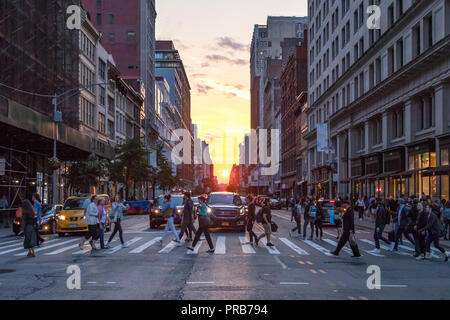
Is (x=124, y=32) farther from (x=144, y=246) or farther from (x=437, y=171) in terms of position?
(x=144, y=246)

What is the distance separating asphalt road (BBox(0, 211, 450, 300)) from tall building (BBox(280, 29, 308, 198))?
247 feet

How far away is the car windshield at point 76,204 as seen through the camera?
26592 mm

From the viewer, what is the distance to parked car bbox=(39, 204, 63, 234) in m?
27.5

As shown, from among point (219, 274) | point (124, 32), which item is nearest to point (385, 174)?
point (219, 274)

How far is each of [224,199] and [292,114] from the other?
78.4 metres

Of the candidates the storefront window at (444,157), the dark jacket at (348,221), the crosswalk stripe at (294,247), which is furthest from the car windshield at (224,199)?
the dark jacket at (348,221)

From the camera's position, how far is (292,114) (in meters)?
107

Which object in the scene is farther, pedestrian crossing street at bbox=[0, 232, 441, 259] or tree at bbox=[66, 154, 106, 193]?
tree at bbox=[66, 154, 106, 193]

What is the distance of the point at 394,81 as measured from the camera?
41.5 meters

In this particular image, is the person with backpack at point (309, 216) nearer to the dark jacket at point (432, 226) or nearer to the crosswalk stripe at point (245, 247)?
the crosswalk stripe at point (245, 247)

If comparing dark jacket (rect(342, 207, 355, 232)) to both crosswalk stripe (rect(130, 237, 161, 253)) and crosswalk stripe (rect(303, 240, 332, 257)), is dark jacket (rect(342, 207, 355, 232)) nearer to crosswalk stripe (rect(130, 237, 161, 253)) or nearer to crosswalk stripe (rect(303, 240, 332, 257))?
crosswalk stripe (rect(303, 240, 332, 257))

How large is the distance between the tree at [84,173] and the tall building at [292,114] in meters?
50.6

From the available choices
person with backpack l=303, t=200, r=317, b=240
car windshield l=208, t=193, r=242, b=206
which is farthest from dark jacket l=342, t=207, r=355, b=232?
car windshield l=208, t=193, r=242, b=206
